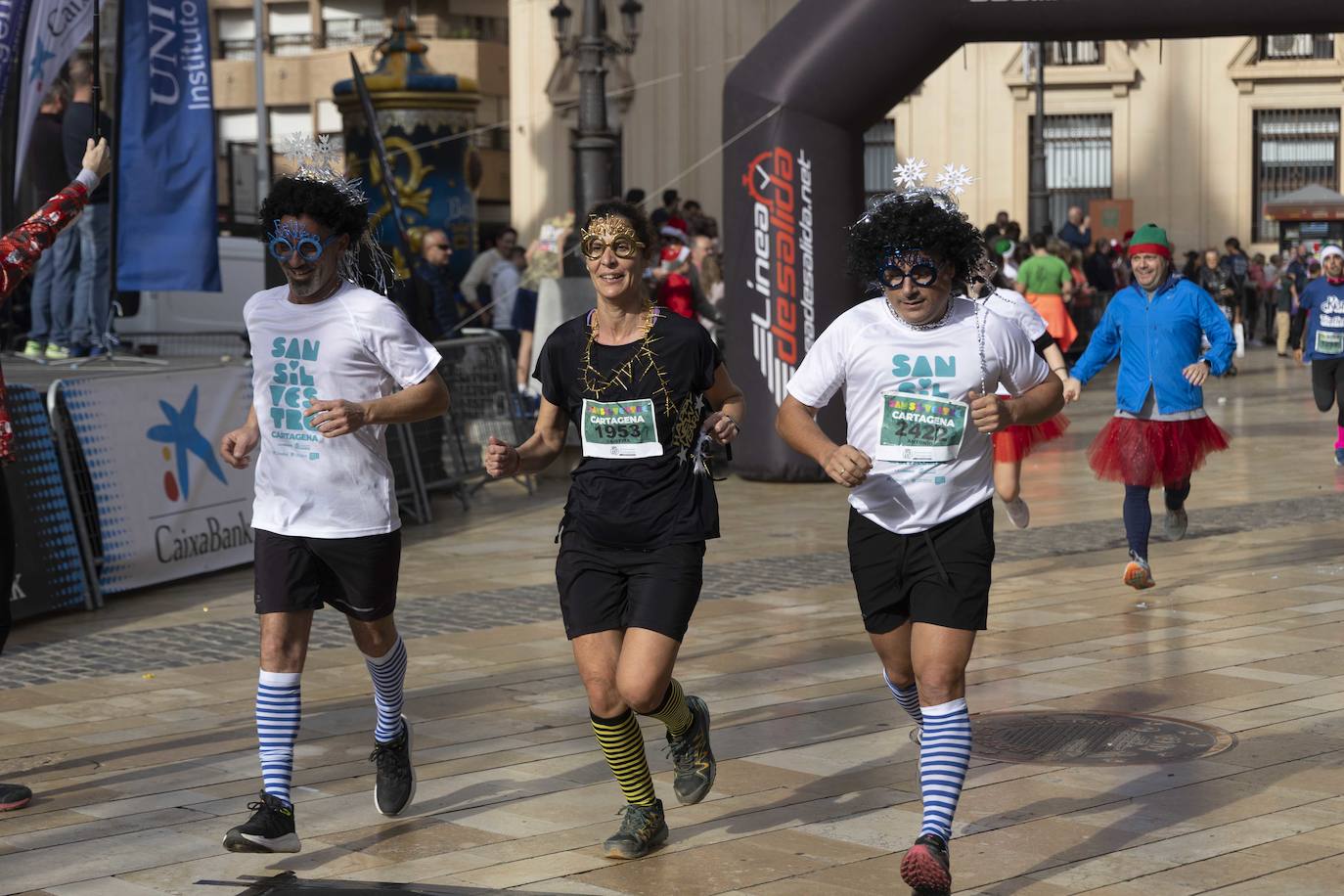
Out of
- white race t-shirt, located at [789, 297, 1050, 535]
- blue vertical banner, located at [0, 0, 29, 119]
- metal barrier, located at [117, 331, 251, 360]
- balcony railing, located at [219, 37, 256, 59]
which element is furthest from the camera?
balcony railing, located at [219, 37, 256, 59]

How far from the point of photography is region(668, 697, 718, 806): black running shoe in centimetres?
581

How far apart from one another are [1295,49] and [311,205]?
37887 millimetres

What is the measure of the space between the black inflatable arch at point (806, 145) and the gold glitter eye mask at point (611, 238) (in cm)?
826

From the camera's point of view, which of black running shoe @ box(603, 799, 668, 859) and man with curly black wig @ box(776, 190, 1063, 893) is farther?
black running shoe @ box(603, 799, 668, 859)

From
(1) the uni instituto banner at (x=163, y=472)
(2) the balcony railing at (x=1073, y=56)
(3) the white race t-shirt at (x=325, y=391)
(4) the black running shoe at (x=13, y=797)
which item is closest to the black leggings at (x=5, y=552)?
(4) the black running shoe at (x=13, y=797)

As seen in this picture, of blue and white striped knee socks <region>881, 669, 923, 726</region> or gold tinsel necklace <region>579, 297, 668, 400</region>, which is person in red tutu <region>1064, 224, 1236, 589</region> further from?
gold tinsel necklace <region>579, 297, 668, 400</region>

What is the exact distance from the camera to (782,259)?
14.6 metres

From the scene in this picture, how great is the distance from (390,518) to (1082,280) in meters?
24.2

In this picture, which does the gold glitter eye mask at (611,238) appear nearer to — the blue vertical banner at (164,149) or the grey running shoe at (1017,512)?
the grey running shoe at (1017,512)

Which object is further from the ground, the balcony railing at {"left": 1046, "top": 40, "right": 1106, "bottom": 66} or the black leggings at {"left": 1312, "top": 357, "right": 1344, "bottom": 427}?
the balcony railing at {"left": 1046, "top": 40, "right": 1106, "bottom": 66}

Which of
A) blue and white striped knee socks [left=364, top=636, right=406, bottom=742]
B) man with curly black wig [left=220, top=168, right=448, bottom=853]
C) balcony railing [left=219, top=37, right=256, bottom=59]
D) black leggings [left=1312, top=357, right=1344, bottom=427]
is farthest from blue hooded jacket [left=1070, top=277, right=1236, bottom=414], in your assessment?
balcony railing [left=219, top=37, right=256, bottom=59]

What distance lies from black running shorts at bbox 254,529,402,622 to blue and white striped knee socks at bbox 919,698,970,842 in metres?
1.66

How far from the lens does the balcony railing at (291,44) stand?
191ft

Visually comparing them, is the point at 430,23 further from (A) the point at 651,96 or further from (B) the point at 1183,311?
(B) the point at 1183,311
